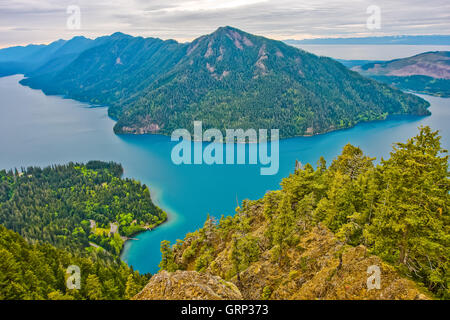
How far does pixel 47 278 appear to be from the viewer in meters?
37.5

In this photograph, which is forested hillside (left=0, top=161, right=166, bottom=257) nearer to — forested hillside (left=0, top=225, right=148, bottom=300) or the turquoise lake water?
the turquoise lake water

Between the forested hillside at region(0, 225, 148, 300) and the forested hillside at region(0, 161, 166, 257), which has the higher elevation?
the forested hillside at region(0, 225, 148, 300)

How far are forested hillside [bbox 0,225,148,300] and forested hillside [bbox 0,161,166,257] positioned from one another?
22503 mm

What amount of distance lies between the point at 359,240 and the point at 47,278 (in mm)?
35636

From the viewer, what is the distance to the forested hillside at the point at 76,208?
240ft

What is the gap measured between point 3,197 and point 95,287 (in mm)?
85341

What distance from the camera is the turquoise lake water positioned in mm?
80688

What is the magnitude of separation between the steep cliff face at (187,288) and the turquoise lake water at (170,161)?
4767 cm

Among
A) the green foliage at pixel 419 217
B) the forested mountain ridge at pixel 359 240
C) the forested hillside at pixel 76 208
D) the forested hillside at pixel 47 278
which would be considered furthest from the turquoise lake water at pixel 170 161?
the green foliage at pixel 419 217

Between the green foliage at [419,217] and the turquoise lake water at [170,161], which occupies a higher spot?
the green foliage at [419,217]

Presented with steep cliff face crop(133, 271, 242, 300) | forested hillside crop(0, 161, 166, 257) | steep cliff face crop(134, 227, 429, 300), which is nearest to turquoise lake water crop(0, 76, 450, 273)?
forested hillside crop(0, 161, 166, 257)

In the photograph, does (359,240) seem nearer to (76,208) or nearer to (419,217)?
(419,217)

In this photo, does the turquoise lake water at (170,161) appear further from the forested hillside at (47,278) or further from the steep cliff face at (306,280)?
the steep cliff face at (306,280)
